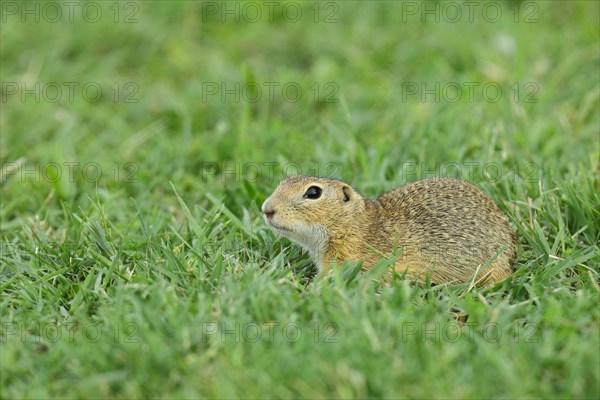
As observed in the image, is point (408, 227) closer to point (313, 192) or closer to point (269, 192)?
point (313, 192)

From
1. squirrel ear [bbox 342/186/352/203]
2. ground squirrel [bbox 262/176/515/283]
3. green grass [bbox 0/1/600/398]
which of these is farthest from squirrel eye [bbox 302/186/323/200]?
green grass [bbox 0/1/600/398]

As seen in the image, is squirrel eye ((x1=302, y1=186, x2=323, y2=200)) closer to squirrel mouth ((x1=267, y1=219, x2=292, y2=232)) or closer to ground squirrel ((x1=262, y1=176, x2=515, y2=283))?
ground squirrel ((x1=262, y1=176, x2=515, y2=283))

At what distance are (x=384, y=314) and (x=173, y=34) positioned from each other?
521cm

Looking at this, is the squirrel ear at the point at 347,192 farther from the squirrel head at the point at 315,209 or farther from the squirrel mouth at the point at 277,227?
the squirrel mouth at the point at 277,227

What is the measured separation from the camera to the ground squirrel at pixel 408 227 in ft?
15.0

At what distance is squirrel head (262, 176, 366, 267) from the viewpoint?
15.2ft

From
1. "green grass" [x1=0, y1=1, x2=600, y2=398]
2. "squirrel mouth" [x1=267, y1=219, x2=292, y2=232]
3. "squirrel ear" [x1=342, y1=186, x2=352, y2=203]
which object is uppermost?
"squirrel ear" [x1=342, y1=186, x2=352, y2=203]

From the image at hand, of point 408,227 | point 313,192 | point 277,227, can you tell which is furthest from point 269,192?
point 408,227

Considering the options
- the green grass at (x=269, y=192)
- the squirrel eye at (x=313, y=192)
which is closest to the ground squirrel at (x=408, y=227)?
the squirrel eye at (x=313, y=192)

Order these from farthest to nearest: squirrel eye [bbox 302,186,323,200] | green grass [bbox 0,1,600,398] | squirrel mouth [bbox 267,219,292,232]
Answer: squirrel eye [bbox 302,186,323,200] < squirrel mouth [bbox 267,219,292,232] < green grass [bbox 0,1,600,398]

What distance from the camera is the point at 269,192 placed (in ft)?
18.3

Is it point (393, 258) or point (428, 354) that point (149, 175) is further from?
point (428, 354)

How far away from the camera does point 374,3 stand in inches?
336

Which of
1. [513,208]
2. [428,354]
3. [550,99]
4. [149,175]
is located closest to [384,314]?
[428,354]
